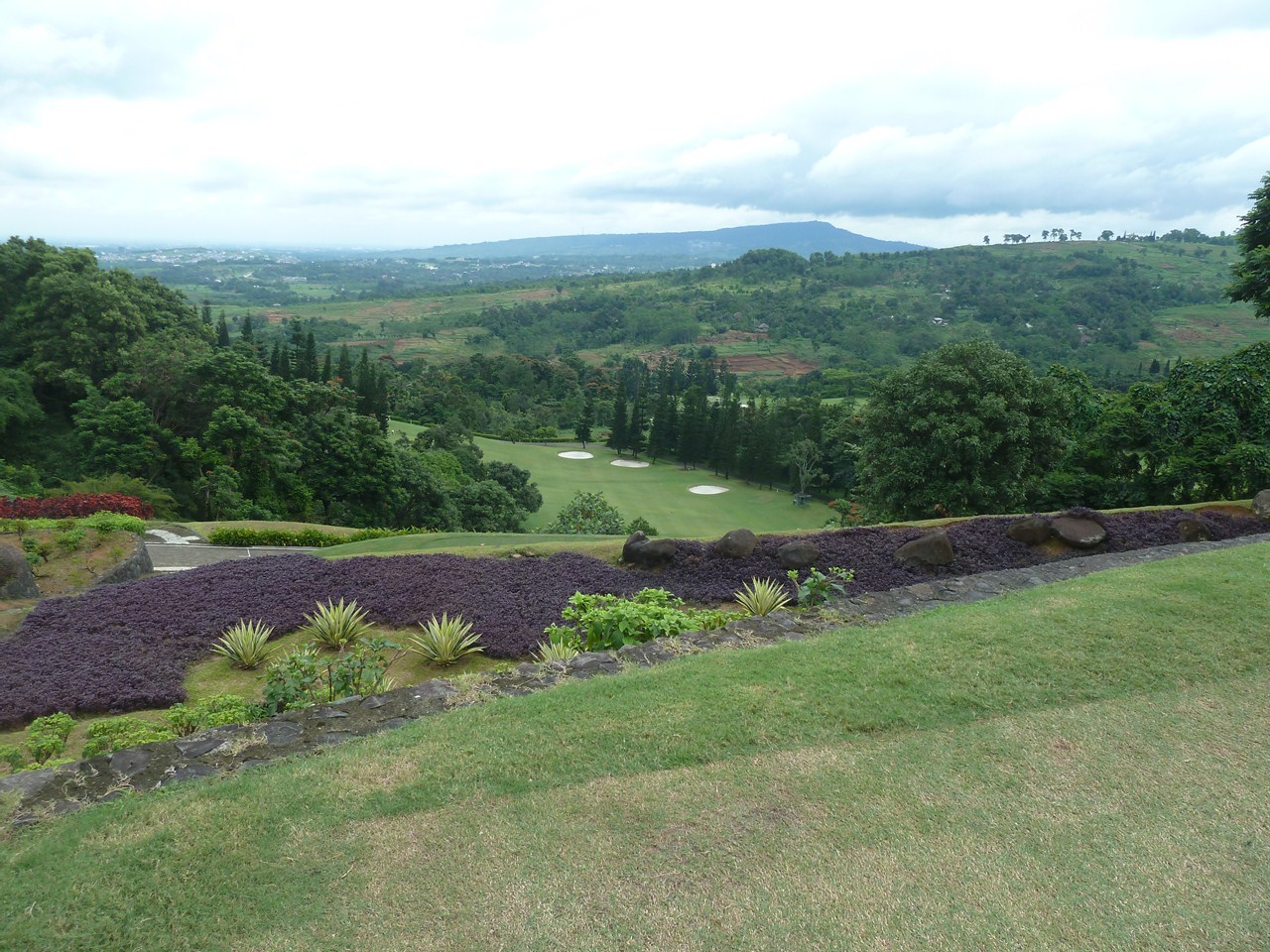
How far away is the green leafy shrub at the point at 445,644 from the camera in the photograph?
830cm

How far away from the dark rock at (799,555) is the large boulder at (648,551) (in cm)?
167

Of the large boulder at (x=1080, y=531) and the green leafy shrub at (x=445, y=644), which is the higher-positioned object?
the large boulder at (x=1080, y=531)

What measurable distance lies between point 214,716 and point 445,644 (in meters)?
2.55

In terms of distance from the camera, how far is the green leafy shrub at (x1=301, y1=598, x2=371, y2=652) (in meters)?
8.85

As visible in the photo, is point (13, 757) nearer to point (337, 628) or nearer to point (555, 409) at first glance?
point (337, 628)

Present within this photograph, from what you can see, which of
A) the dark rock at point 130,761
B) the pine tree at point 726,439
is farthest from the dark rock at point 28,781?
the pine tree at point 726,439

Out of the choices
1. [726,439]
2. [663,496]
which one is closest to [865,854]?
[663,496]

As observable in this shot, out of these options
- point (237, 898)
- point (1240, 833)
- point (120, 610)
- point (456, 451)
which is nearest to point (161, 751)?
point (237, 898)

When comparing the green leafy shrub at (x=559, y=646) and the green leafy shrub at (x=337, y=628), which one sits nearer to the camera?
the green leafy shrub at (x=559, y=646)

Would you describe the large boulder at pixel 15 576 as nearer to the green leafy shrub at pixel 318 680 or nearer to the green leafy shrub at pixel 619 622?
the green leafy shrub at pixel 318 680

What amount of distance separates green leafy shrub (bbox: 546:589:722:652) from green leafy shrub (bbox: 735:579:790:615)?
69 cm

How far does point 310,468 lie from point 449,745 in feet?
88.5

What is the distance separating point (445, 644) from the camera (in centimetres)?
830

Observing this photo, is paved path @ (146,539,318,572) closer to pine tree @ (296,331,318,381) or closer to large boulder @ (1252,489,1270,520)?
large boulder @ (1252,489,1270,520)
